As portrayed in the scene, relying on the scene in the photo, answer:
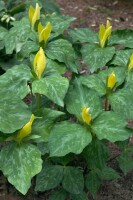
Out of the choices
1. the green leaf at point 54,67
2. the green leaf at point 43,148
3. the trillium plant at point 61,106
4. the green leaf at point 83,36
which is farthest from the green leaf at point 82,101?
the green leaf at point 83,36

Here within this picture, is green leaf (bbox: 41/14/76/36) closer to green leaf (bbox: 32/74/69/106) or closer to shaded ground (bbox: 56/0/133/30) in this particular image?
green leaf (bbox: 32/74/69/106)

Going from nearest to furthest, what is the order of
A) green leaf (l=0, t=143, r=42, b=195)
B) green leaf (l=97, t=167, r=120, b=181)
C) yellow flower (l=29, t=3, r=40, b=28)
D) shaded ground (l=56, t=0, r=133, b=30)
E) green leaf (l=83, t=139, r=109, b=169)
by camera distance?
green leaf (l=0, t=143, r=42, b=195)
green leaf (l=83, t=139, r=109, b=169)
yellow flower (l=29, t=3, r=40, b=28)
green leaf (l=97, t=167, r=120, b=181)
shaded ground (l=56, t=0, r=133, b=30)

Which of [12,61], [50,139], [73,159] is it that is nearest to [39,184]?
[73,159]

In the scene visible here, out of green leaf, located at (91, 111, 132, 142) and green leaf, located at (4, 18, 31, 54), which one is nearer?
green leaf, located at (91, 111, 132, 142)

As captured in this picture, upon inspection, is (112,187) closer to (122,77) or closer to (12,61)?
(122,77)

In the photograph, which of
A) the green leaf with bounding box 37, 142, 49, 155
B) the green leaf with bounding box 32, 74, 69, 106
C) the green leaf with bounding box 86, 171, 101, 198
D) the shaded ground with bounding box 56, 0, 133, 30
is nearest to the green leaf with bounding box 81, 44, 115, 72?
the green leaf with bounding box 32, 74, 69, 106

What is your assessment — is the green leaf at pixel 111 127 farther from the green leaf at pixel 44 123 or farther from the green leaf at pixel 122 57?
the green leaf at pixel 122 57
